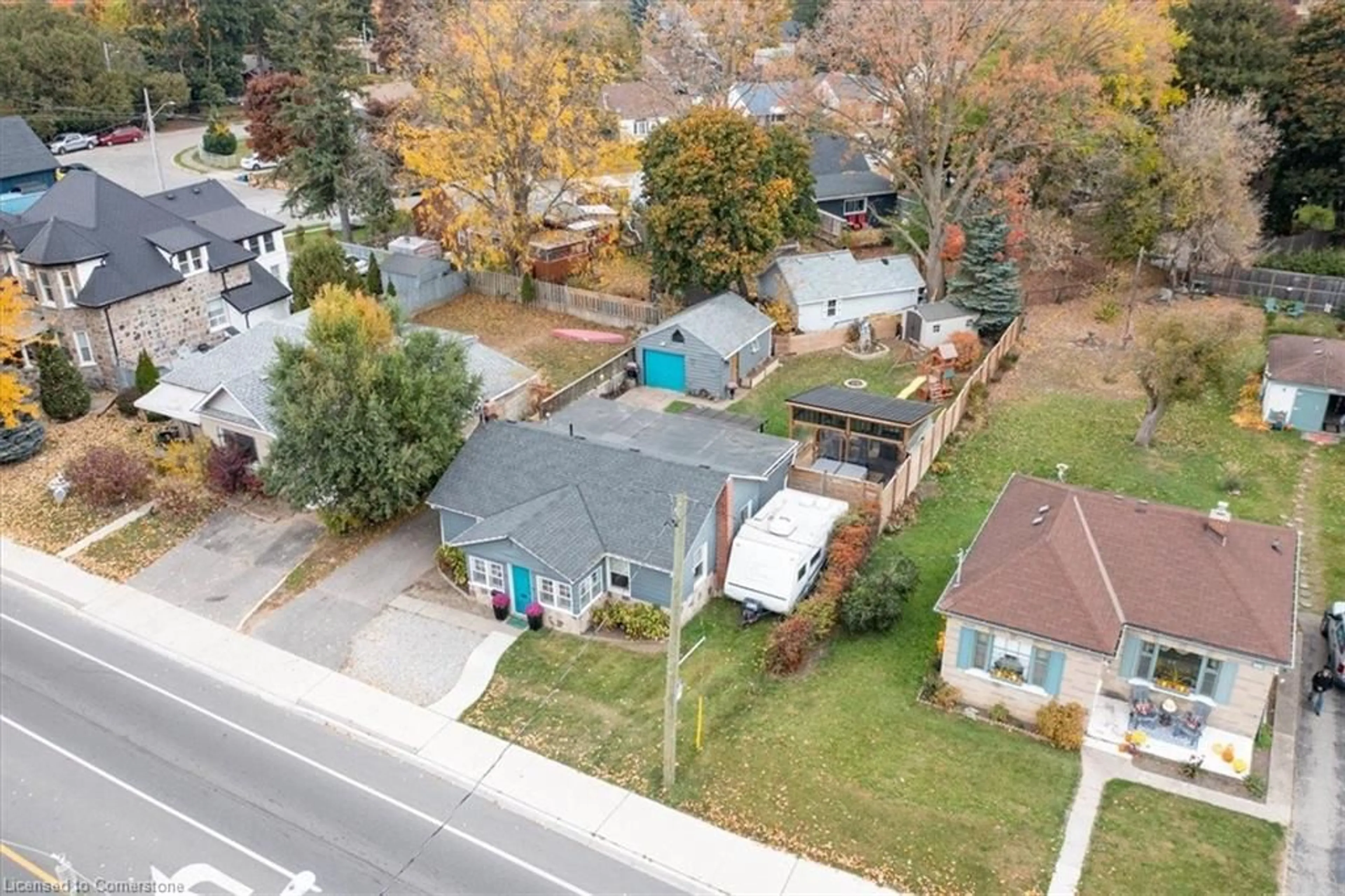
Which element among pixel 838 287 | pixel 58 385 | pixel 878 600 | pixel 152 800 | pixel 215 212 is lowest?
pixel 152 800

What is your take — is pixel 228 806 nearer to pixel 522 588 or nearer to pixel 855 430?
pixel 522 588

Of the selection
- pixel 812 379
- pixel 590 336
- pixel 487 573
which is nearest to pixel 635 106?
pixel 590 336

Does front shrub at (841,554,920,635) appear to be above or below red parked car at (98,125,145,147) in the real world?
below

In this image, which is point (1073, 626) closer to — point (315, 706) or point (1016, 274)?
point (315, 706)

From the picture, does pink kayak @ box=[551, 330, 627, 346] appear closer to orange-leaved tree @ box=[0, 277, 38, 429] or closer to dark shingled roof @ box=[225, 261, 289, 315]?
dark shingled roof @ box=[225, 261, 289, 315]

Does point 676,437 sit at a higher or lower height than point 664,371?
higher

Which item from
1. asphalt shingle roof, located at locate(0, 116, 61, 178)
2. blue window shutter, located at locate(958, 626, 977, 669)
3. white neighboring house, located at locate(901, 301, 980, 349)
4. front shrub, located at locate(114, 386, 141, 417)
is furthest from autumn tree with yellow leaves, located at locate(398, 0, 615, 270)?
blue window shutter, located at locate(958, 626, 977, 669)
